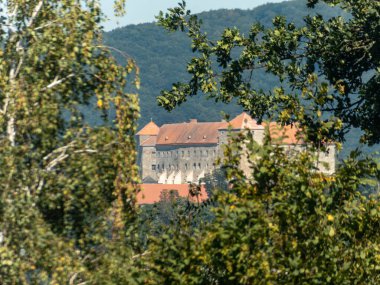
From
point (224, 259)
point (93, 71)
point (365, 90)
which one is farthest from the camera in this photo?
point (365, 90)

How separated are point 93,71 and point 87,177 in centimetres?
144

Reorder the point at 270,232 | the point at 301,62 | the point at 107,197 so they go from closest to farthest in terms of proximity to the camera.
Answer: the point at 270,232
the point at 107,197
the point at 301,62

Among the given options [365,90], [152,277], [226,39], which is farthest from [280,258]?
[226,39]

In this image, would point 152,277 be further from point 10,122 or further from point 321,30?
point 321,30

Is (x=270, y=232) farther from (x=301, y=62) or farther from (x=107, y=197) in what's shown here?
(x=301, y=62)

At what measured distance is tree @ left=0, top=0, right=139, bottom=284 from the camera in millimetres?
12797

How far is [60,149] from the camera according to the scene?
1362cm

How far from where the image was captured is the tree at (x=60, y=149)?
1280cm

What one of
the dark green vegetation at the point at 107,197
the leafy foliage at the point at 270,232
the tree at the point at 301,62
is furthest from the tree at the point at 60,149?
the tree at the point at 301,62

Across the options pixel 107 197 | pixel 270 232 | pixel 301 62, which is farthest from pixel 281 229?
pixel 301 62

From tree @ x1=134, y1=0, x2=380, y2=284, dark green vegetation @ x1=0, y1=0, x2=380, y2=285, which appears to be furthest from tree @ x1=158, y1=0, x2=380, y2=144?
dark green vegetation @ x1=0, y1=0, x2=380, y2=285

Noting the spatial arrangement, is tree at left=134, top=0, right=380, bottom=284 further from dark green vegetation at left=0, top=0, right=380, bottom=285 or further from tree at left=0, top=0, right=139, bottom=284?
tree at left=0, top=0, right=139, bottom=284

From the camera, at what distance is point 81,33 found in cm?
1407

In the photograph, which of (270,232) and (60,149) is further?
(60,149)
